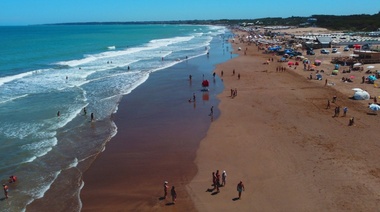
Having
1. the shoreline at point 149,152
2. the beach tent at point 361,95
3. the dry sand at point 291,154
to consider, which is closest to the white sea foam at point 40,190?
the shoreline at point 149,152

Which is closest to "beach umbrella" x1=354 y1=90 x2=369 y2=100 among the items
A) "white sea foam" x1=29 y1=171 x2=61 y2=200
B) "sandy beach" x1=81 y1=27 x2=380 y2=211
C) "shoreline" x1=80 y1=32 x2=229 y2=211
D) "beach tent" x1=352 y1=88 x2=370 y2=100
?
"beach tent" x1=352 y1=88 x2=370 y2=100

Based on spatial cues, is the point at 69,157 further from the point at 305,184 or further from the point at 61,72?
the point at 61,72

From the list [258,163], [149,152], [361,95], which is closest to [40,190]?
[149,152]

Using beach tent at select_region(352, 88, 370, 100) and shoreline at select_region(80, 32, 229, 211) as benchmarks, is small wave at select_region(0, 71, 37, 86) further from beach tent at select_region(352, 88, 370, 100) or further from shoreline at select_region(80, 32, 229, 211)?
beach tent at select_region(352, 88, 370, 100)

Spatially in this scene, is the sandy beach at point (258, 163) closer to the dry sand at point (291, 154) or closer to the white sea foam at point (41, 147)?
the dry sand at point (291, 154)

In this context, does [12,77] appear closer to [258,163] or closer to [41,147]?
[41,147]

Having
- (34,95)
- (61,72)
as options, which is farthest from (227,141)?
(61,72)
